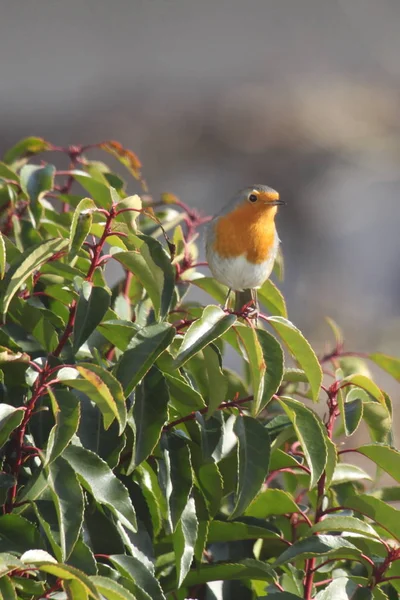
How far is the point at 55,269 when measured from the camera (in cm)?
161

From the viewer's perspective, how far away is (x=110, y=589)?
119cm

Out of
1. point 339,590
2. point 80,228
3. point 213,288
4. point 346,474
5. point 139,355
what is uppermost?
point 80,228

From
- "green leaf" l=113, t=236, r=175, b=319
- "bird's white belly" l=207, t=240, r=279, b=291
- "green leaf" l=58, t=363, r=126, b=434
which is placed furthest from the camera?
"bird's white belly" l=207, t=240, r=279, b=291

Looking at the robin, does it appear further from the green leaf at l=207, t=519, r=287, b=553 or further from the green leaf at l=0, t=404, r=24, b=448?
the green leaf at l=0, t=404, r=24, b=448

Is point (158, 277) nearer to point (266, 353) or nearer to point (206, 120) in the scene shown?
→ point (266, 353)

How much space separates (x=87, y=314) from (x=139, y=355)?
0.10 m

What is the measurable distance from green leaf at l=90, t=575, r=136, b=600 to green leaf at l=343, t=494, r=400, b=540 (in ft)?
1.56

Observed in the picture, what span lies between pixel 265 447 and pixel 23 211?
833 millimetres

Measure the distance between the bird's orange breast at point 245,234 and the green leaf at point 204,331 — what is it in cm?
71

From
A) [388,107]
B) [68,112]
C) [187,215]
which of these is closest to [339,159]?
[388,107]

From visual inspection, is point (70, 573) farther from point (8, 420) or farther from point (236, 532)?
point (236, 532)

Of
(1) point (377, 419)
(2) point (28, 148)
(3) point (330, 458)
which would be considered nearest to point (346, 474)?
(1) point (377, 419)

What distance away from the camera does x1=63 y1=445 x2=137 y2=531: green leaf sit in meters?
1.30

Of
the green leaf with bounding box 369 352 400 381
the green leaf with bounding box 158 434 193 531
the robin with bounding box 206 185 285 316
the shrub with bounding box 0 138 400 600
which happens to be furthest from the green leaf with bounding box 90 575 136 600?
the robin with bounding box 206 185 285 316
